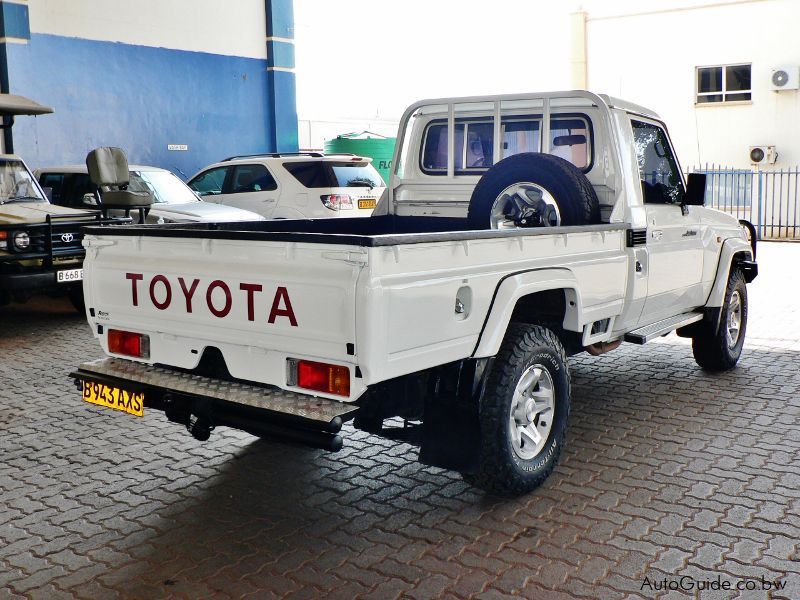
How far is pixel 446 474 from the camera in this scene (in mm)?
4750

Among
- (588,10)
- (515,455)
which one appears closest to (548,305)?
(515,455)

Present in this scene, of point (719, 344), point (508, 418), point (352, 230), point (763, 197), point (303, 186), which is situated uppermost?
point (303, 186)

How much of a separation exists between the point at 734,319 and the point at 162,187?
786 cm

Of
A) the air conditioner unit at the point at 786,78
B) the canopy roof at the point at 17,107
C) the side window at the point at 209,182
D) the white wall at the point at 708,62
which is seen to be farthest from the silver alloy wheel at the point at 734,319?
the air conditioner unit at the point at 786,78

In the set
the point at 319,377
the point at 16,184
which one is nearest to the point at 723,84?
the point at 16,184

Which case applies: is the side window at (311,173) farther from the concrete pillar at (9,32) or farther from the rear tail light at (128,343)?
the rear tail light at (128,343)

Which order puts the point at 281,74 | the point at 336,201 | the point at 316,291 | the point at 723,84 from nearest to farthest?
1. the point at 316,291
2. the point at 336,201
3. the point at 281,74
4. the point at 723,84

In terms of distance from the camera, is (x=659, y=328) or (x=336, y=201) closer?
(x=659, y=328)

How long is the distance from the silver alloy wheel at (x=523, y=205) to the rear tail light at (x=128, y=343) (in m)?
2.22

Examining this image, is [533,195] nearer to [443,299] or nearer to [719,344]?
[443,299]

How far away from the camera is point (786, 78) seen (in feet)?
67.9

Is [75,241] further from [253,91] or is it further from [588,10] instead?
[588,10]

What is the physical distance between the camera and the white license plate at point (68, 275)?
888 centimetres

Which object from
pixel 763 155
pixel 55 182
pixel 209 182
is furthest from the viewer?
pixel 763 155
